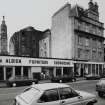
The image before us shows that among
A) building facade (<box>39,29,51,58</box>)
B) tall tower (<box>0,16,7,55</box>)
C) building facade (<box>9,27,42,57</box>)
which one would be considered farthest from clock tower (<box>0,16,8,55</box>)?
building facade (<box>39,29,51,58</box>)

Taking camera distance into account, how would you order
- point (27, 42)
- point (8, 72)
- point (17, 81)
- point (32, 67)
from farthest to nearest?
point (27, 42) → point (32, 67) → point (8, 72) → point (17, 81)

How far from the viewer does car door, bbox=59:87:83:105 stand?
611 cm

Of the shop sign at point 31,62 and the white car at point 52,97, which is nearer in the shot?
the white car at point 52,97

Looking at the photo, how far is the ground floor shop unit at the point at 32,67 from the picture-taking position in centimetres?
2728

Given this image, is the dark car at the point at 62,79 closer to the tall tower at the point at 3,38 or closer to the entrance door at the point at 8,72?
the entrance door at the point at 8,72

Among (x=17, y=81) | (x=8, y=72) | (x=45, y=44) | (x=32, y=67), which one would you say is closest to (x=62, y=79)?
(x=32, y=67)

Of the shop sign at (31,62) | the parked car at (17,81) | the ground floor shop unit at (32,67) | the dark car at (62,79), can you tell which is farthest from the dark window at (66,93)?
the shop sign at (31,62)

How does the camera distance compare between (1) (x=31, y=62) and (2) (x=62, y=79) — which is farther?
(1) (x=31, y=62)

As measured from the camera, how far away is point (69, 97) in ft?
20.7

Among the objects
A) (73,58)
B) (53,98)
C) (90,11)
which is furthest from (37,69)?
(53,98)

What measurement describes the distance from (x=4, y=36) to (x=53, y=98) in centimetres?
4266

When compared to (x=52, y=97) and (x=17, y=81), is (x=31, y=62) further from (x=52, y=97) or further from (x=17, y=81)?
(x=52, y=97)

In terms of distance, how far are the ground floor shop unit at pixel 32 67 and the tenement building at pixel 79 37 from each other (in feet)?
13.3

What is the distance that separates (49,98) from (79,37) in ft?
115
